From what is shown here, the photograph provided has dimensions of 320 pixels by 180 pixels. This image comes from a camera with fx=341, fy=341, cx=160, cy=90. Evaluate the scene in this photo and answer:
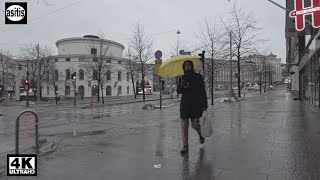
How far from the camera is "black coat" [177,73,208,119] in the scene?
7162mm

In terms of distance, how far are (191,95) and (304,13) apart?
26.1ft

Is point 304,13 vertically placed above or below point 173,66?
above

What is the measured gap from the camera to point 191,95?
7.17 m

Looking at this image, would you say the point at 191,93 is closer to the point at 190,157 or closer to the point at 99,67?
the point at 190,157

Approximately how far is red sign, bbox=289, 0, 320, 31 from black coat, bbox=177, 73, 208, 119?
7202 millimetres

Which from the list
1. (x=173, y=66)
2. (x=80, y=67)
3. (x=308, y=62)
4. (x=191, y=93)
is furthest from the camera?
(x=80, y=67)

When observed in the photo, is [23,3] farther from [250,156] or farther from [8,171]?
[250,156]

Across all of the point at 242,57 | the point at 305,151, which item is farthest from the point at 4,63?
the point at 305,151

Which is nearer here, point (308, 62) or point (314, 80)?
point (314, 80)

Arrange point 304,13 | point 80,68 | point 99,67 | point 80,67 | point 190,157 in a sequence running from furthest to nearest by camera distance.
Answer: point 80,68 < point 80,67 < point 99,67 < point 304,13 < point 190,157

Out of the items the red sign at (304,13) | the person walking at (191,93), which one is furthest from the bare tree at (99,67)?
the person walking at (191,93)

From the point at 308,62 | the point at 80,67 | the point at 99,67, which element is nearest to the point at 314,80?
the point at 308,62

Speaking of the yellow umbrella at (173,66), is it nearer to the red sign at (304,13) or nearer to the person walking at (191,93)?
the person walking at (191,93)

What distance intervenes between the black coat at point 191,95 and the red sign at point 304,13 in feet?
23.6
